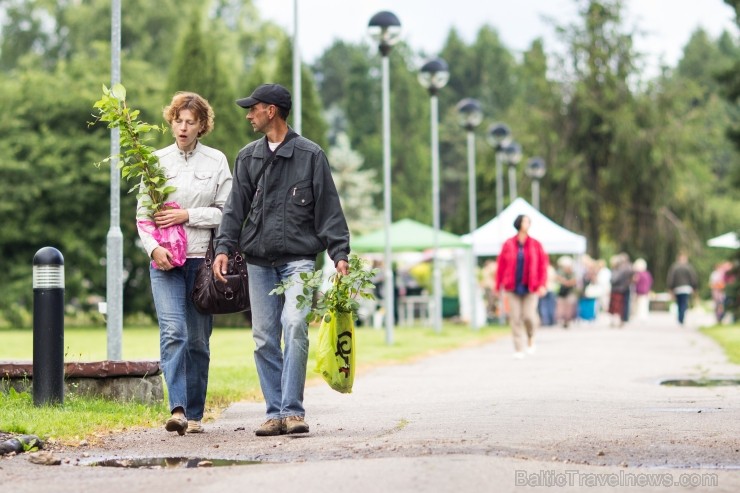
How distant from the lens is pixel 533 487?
19.9ft

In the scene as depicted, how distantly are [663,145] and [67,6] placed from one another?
26191 millimetres

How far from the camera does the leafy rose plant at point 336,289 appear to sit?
840 cm

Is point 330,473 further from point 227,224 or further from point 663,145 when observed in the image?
point 663,145

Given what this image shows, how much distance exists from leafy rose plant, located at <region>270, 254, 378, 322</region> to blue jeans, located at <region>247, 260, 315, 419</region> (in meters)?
0.06

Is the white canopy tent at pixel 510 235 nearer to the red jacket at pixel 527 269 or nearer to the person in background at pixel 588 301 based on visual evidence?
the person in background at pixel 588 301

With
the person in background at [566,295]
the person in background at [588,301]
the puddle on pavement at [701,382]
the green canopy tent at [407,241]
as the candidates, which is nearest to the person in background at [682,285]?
the person in background at [566,295]

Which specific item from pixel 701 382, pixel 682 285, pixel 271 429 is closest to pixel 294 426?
pixel 271 429

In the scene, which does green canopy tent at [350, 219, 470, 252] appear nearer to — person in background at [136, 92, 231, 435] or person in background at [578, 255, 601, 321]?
person in background at [578, 255, 601, 321]

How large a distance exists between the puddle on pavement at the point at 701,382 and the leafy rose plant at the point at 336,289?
5479 mm

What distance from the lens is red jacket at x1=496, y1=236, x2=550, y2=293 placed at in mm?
18688

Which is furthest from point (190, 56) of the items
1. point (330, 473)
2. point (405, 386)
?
point (330, 473)

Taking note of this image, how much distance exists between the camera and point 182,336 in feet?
28.9

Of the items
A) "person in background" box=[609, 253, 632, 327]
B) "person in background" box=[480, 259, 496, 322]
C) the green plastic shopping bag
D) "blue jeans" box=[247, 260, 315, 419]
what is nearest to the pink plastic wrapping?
"blue jeans" box=[247, 260, 315, 419]

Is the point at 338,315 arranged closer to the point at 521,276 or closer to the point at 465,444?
the point at 465,444
